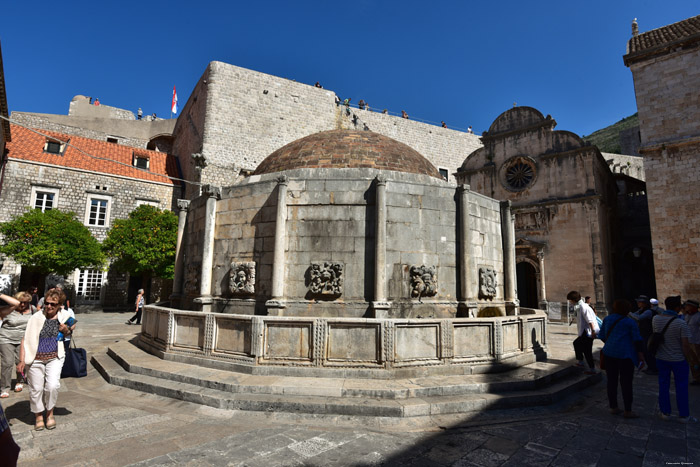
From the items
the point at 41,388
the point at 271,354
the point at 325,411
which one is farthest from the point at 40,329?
the point at 325,411

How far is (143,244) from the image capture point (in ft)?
76.1

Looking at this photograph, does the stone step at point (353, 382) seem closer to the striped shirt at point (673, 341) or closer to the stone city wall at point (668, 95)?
the striped shirt at point (673, 341)

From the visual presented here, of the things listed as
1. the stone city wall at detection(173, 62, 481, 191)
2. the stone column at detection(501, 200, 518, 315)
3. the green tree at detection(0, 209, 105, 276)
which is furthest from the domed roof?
the stone city wall at detection(173, 62, 481, 191)

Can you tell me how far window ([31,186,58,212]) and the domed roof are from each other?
21.6 m

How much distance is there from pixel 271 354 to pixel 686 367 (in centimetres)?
642

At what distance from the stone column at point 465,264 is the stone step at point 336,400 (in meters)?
2.28

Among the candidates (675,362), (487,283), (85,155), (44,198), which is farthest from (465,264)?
(85,155)

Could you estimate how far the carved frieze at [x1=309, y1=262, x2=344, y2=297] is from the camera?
7871mm

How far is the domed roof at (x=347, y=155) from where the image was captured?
10.1 meters

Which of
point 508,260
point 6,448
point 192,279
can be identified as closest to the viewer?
point 6,448

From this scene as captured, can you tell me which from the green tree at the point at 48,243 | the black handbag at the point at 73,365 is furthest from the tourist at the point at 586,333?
the green tree at the point at 48,243

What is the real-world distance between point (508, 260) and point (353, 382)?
5864 millimetres

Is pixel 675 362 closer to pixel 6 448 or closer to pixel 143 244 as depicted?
pixel 6 448

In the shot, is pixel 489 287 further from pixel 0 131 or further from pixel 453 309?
pixel 0 131
